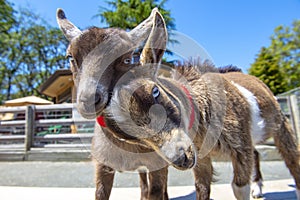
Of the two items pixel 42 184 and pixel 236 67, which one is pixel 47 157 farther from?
pixel 236 67

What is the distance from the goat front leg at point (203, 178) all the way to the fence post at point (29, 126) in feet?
15.0

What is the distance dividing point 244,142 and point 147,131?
1.06m

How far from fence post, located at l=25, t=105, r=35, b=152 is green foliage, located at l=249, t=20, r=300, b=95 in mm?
18452

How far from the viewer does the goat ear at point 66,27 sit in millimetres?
1225

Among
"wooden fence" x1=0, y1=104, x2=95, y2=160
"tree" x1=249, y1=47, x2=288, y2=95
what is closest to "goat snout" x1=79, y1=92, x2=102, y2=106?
"wooden fence" x1=0, y1=104, x2=95, y2=160

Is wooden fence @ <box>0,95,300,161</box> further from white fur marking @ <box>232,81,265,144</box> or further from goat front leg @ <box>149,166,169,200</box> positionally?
goat front leg @ <box>149,166,169,200</box>

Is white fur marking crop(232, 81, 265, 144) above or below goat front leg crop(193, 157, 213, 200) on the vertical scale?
above

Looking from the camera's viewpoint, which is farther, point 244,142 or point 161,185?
point 244,142

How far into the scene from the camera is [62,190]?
2.80 metres

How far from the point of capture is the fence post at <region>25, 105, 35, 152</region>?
5308 millimetres

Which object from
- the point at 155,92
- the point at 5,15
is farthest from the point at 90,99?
the point at 5,15

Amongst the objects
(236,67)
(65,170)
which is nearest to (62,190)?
(65,170)

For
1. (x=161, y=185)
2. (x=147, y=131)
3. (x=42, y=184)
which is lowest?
(x=42, y=184)

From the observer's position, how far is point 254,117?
2.09 meters
